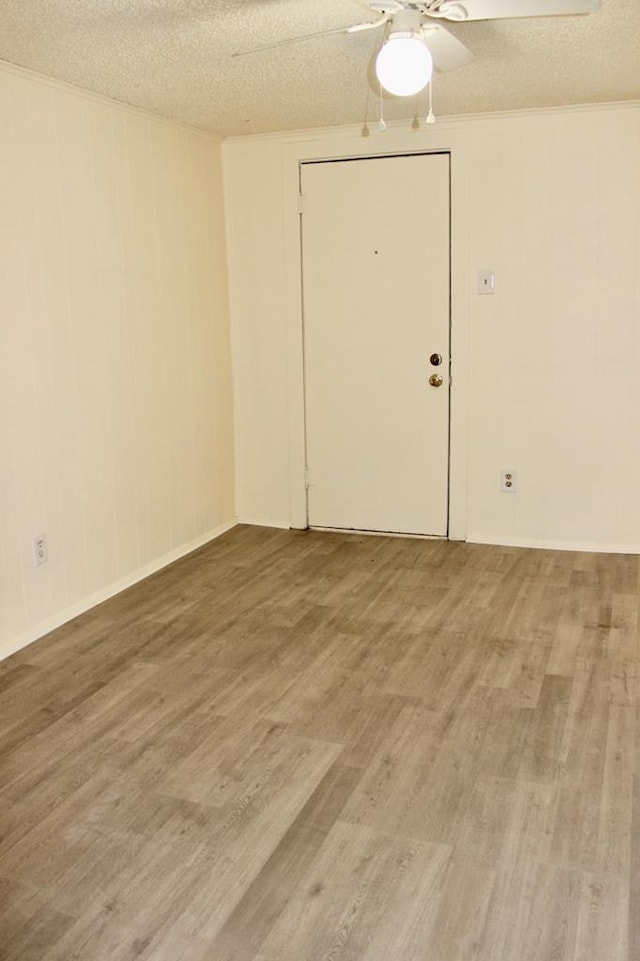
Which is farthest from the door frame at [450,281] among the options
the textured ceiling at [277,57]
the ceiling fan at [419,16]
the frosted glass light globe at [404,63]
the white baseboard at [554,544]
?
the frosted glass light globe at [404,63]

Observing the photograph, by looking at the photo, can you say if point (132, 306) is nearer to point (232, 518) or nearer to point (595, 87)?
point (232, 518)

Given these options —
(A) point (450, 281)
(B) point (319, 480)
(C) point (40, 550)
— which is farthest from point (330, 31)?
(B) point (319, 480)

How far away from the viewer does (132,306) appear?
4.21m

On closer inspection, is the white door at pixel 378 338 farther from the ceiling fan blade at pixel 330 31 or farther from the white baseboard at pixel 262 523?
the ceiling fan blade at pixel 330 31

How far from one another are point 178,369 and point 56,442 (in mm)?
1115

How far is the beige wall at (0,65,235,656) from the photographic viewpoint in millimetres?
3455

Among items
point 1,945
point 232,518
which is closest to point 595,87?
point 232,518

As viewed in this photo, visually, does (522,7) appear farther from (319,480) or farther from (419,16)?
(319,480)

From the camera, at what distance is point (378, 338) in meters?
4.86

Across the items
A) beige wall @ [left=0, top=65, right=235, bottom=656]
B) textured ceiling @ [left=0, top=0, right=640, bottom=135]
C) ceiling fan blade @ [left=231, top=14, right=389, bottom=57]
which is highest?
textured ceiling @ [left=0, top=0, right=640, bottom=135]

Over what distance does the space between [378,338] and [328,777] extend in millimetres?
2917

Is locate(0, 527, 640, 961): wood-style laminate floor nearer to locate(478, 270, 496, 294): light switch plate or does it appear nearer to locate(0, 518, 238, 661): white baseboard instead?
locate(0, 518, 238, 661): white baseboard

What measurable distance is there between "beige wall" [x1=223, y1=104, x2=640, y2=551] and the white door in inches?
3.7

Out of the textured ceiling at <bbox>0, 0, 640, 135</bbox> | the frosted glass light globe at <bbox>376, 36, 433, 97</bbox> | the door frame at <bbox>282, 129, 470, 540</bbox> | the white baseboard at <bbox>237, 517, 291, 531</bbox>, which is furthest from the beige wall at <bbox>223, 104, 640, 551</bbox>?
the frosted glass light globe at <bbox>376, 36, 433, 97</bbox>
